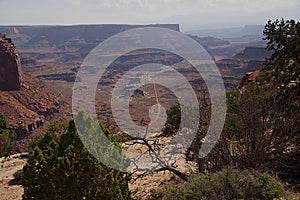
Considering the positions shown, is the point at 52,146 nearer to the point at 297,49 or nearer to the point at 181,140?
the point at 181,140

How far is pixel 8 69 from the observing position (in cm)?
7700

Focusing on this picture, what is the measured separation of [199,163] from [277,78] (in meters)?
5.13

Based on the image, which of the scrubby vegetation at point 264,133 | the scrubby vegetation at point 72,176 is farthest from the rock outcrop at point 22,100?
the scrubby vegetation at point 264,133

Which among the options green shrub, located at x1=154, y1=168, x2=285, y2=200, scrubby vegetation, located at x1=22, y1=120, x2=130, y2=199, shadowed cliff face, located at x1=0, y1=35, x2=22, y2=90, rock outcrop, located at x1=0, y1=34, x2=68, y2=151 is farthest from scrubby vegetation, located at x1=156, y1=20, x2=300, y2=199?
shadowed cliff face, located at x1=0, y1=35, x2=22, y2=90

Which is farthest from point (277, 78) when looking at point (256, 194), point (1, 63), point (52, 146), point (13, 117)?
point (1, 63)

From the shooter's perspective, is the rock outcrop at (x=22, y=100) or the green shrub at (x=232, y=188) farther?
the rock outcrop at (x=22, y=100)

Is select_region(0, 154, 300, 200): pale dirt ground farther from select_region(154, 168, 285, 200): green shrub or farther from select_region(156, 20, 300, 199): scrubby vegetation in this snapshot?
select_region(154, 168, 285, 200): green shrub

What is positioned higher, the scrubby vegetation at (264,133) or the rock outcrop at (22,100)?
the scrubby vegetation at (264,133)

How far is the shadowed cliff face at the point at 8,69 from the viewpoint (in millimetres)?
75875

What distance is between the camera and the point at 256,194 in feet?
23.3

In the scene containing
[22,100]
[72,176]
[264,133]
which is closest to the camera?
[72,176]

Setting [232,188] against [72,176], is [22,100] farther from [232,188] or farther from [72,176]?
[232,188]

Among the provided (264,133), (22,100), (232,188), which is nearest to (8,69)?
(22,100)

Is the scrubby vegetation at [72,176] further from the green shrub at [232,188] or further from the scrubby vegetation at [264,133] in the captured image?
the green shrub at [232,188]
